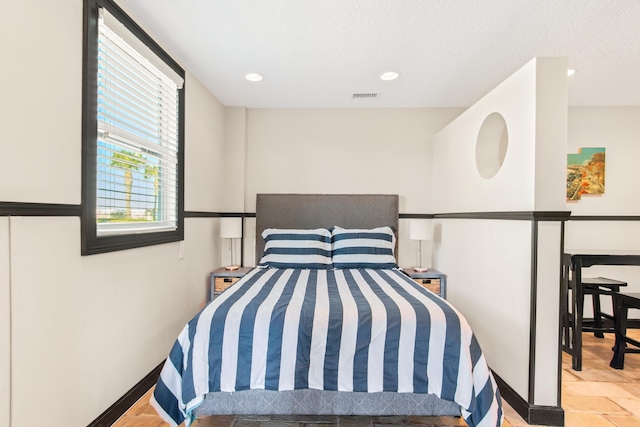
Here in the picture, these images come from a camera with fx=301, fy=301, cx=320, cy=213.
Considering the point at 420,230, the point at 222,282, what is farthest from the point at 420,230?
the point at 222,282

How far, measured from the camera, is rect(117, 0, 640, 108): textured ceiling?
5.97 ft

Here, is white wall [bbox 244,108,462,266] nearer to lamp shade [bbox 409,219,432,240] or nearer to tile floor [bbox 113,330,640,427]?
lamp shade [bbox 409,219,432,240]

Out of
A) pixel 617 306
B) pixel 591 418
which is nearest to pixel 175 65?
pixel 591 418

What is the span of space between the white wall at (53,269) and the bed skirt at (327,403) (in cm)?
63

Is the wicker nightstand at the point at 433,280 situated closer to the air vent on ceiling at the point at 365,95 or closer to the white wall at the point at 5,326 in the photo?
the air vent on ceiling at the point at 365,95

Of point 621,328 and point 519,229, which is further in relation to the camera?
point 621,328

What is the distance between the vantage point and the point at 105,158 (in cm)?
172

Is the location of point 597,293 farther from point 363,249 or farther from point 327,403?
point 327,403

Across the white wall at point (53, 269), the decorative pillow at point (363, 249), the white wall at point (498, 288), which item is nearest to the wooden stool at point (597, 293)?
the white wall at point (498, 288)

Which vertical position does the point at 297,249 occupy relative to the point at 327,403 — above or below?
above

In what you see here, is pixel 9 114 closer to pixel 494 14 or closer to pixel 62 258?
pixel 62 258

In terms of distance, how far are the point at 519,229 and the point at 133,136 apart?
2529 millimetres

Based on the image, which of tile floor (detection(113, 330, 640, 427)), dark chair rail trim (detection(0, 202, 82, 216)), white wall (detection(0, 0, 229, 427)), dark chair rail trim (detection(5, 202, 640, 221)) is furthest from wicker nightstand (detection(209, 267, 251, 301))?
dark chair rail trim (detection(0, 202, 82, 216))

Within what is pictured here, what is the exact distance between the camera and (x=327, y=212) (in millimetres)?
3480
